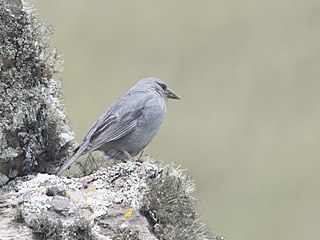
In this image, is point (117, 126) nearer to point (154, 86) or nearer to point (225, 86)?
point (154, 86)

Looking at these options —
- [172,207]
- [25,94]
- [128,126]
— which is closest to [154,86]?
[128,126]

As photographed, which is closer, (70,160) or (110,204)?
(110,204)

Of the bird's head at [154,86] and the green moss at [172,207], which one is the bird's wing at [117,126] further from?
the green moss at [172,207]

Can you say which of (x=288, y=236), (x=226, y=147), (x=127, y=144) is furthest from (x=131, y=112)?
(x=226, y=147)

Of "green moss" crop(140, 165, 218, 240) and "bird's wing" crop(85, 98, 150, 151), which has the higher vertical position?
"bird's wing" crop(85, 98, 150, 151)

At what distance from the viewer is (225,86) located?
866 inches

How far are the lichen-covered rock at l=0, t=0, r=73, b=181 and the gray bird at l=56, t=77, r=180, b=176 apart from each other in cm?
40

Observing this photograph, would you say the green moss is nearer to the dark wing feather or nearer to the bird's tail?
the bird's tail

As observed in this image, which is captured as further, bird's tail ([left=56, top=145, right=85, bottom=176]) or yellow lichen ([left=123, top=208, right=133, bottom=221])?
bird's tail ([left=56, top=145, right=85, bottom=176])

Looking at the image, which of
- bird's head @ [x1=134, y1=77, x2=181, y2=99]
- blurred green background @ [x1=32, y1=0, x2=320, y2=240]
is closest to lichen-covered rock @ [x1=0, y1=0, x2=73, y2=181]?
bird's head @ [x1=134, y1=77, x2=181, y2=99]

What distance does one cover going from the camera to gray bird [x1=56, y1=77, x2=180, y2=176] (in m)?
9.28

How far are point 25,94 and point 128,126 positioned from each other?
3.96ft

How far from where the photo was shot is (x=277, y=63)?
23266mm

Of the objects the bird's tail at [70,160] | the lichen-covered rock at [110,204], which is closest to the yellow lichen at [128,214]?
the lichen-covered rock at [110,204]
